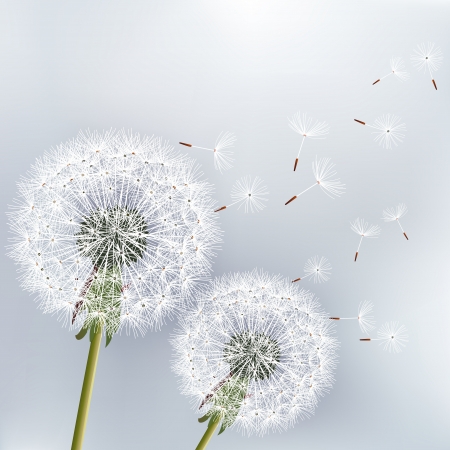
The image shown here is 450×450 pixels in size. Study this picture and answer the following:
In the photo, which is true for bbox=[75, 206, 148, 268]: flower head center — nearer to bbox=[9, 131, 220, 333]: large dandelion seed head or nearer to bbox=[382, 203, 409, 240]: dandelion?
bbox=[9, 131, 220, 333]: large dandelion seed head

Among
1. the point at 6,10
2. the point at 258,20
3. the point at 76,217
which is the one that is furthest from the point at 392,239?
the point at 6,10

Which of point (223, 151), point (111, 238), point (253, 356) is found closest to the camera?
point (111, 238)

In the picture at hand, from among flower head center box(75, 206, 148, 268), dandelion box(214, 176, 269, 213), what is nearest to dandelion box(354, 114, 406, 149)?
dandelion box(214, 176, 269, 213)

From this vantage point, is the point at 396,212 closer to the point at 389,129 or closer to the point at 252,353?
the point at 389,129

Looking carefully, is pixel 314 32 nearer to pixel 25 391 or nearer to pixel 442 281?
pixel 442 281

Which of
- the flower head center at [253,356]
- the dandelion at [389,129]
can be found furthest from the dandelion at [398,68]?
the flower head center at [253,356]

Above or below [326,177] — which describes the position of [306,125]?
above

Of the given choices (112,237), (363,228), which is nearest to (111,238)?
(112,237)
